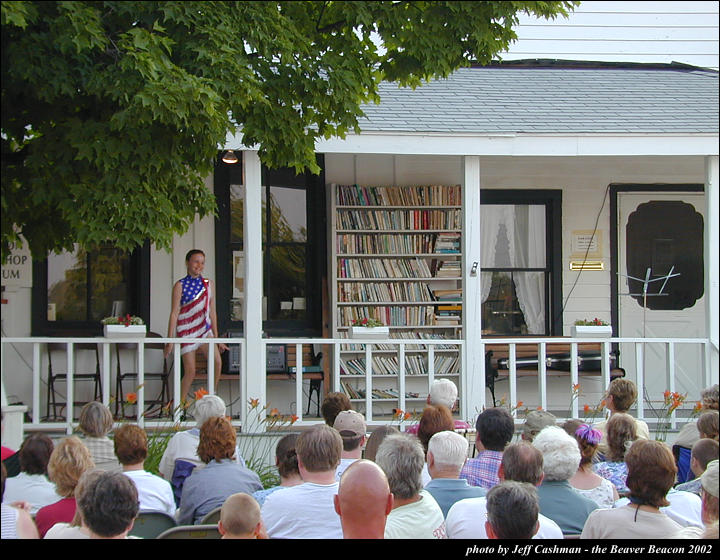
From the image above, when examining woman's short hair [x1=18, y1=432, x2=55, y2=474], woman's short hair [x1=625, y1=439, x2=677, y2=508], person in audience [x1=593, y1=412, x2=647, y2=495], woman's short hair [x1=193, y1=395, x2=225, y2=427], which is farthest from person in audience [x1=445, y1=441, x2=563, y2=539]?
woman's short hair [x1=18, y1=432, x2=55, y2=474]

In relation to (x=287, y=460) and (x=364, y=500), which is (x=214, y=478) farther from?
(x=364, y=500)

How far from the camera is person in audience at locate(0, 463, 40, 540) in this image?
13.1ft

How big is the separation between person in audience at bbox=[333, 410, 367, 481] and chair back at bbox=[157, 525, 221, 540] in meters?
1.44

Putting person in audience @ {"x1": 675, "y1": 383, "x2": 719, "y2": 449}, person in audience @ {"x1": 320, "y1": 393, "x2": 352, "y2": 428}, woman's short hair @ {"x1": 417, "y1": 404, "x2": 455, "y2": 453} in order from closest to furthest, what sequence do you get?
1. woman's short hair @ {"x1": 417, "y1": 404, "x2": 455, "y2": 453}
2. person in audience @ {"x1": 675, "y1": 383, "x2": 719, "y2": 449}
3. person in audience @ {"x1": 320, "y1": 393, "x2": 352, "y2": 428}

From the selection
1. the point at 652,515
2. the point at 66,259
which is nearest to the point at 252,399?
the point at 66,259

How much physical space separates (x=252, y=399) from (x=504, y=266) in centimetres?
412

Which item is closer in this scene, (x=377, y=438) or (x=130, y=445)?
(x=130, y=445)

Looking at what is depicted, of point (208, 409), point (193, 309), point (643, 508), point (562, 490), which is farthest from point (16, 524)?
point (193, 309)

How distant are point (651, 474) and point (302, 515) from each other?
1674 millimetres

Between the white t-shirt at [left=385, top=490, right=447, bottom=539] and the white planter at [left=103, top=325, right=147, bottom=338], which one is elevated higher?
the white planter at [left=103, top=325, right=147, bottom=338]

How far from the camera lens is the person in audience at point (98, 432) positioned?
5723 millimetres

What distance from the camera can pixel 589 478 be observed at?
5277 millimetres

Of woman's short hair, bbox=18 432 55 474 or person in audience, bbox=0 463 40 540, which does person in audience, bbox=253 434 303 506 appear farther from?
person in audience, bbox=0 463 40 540
